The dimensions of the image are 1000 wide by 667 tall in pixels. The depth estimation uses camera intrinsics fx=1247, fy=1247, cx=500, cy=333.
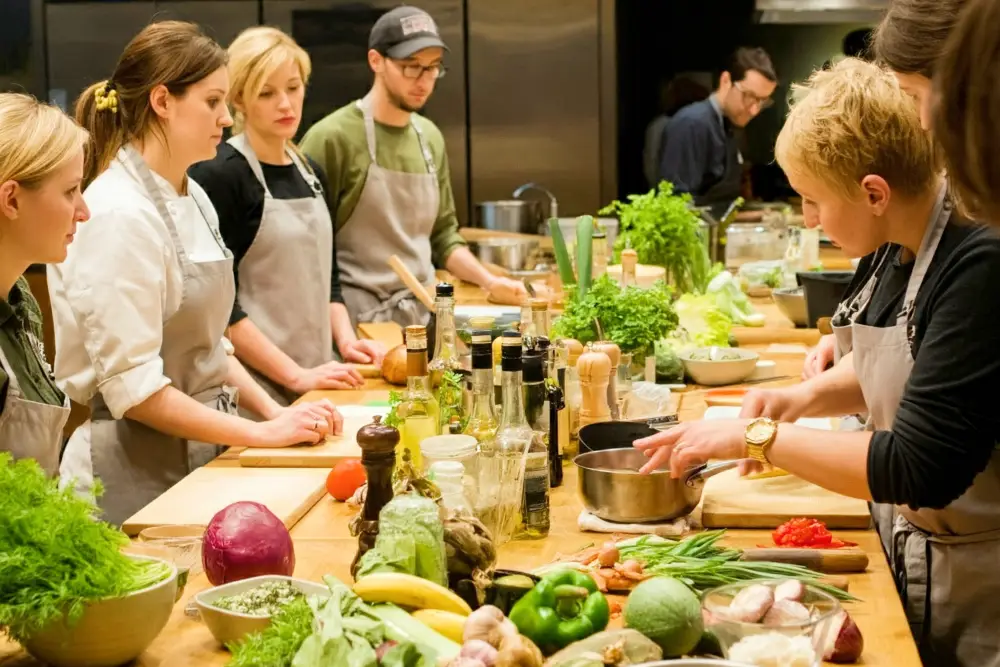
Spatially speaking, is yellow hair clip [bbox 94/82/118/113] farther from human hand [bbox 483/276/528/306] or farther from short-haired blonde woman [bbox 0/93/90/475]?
human hand [bbox 483/276/528/306]

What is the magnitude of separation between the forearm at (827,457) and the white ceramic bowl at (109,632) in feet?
3.17

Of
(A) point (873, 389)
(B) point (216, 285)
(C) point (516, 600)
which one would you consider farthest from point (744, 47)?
(C) point (516, 600)

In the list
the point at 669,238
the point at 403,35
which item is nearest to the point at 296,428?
the point at 669,238

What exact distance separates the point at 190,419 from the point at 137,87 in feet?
2.69

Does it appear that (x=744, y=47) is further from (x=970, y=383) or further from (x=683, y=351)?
(x=970, y=383)

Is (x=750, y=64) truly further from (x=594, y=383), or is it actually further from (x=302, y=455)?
(x=302, y=455)

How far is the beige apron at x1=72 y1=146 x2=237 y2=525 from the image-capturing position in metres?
2.91

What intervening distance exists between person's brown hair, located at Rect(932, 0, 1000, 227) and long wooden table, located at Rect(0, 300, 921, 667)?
590 millimetres

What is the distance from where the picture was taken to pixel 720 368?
3.38m

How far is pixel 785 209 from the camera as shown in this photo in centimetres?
602

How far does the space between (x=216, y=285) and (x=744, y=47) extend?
16.9 ft

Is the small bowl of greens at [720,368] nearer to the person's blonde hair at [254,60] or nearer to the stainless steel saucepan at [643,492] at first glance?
the stainless steel saucepan at [643,492]

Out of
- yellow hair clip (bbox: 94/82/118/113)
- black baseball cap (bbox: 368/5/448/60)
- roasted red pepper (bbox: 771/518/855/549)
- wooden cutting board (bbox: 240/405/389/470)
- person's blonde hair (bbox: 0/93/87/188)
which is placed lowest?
wooden cutting board (bbox: 240/405/389/470)

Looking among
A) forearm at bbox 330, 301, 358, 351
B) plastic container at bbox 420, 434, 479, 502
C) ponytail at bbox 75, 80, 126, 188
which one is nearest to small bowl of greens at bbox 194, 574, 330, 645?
plastic container at bbox 420, 434, 479, 502
